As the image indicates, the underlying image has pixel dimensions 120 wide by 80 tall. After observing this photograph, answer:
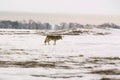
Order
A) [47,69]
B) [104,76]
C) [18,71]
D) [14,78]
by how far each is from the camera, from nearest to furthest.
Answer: [14,78] < [104,76] < [18,71] < [47,69]

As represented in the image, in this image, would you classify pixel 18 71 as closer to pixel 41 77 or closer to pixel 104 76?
pixel 41 77

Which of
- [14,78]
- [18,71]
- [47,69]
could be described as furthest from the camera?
[47,69]

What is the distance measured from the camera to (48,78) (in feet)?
59.2

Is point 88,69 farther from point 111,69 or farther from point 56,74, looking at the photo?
point 56,74

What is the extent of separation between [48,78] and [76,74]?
207 centimetres

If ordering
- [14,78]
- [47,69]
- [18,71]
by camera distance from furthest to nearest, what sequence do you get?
[47,69]
[18,71]
[14,78]

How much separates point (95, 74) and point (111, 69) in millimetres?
2346

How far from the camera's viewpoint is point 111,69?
71.1 feet

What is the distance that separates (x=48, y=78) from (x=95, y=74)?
2859mm

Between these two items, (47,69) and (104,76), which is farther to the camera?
(47,69)

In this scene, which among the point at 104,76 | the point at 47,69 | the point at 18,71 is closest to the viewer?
the point at 104,76

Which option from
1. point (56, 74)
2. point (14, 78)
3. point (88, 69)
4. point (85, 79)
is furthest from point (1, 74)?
point (88, 69)

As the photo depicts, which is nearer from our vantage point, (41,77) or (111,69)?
(41,77)

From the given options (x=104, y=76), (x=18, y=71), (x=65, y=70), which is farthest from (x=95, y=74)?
(x=18, y=71)
